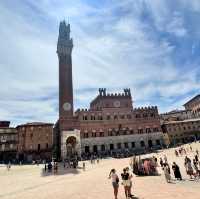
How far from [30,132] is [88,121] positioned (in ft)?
48.4

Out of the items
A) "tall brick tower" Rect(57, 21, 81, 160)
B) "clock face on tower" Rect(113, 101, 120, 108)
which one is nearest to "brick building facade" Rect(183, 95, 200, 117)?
"clock face on tower" Rect(113, 101, 120, 108)

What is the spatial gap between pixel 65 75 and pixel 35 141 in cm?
1767

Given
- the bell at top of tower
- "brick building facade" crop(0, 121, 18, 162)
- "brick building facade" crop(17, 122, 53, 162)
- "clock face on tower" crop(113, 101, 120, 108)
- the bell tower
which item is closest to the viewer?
the bell tower

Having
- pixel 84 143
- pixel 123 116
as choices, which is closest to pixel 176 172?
pixel 84 143

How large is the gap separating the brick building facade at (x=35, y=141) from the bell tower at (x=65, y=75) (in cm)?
797

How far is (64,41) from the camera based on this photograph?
55.4 metres

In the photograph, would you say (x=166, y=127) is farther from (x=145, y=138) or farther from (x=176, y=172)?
(x=176, y=172)

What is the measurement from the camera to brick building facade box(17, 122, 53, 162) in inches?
2079

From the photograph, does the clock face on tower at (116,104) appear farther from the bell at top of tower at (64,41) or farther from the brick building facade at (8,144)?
the brick building facade at (8,144)

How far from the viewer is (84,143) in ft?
169

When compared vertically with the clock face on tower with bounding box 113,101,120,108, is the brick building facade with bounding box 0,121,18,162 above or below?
below

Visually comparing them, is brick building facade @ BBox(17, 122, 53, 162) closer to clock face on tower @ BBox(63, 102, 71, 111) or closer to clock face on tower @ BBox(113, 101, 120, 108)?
clock face on tower @ BBox(63, 102, 71, 111)

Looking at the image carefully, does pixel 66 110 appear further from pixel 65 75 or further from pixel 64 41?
pixel 64 41

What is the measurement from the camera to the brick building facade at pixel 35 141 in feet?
173
